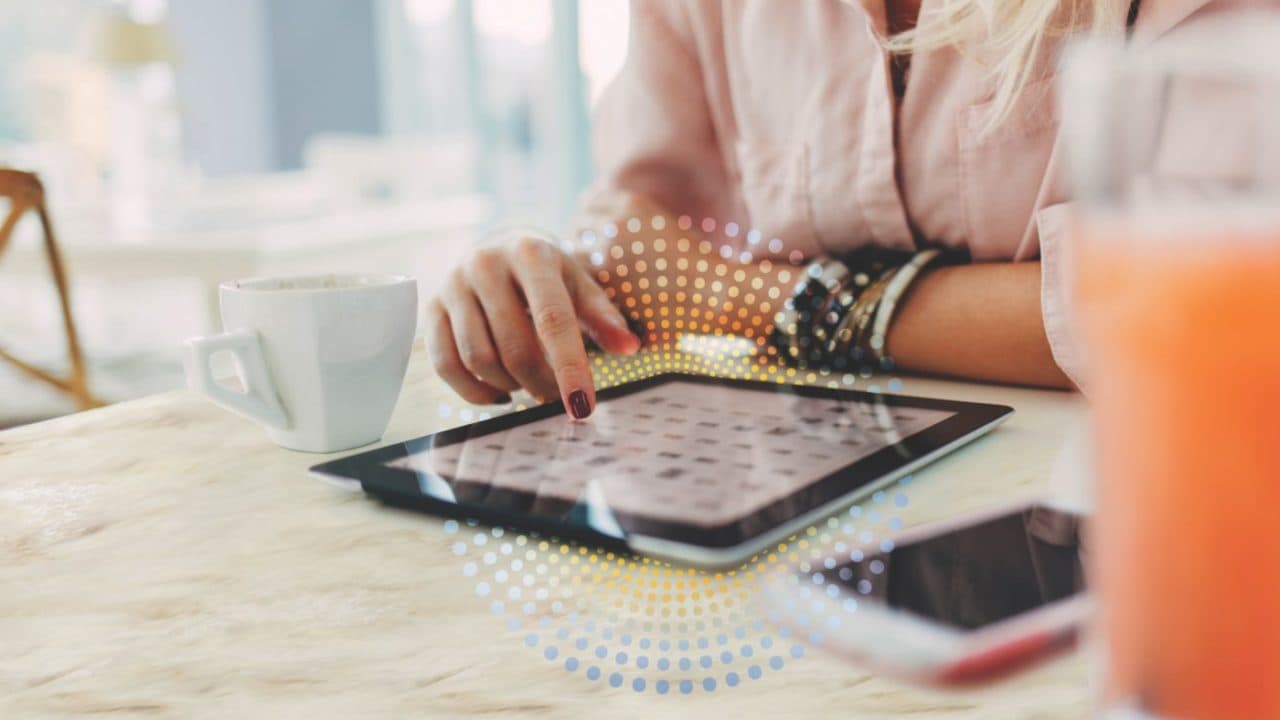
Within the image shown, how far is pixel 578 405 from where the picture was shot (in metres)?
0.52

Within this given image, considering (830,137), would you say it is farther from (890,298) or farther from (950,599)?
(950,599)

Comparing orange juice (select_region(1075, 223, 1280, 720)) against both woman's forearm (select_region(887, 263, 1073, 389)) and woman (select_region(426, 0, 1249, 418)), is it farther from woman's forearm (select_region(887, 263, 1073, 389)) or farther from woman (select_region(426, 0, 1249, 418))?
woman's forearm (select_region(887, 263, 1073, 389))

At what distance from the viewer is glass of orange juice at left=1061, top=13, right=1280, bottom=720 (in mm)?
155

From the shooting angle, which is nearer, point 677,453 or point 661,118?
point 677,453

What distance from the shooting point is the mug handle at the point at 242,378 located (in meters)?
0.48

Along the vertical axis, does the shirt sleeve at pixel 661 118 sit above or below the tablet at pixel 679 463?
above

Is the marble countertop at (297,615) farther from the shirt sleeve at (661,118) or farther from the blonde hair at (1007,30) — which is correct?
the shirt sleeve at (661,118)

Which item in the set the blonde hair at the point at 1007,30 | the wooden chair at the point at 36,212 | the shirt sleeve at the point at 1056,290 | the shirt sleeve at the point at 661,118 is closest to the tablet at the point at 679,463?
the shirt sleeve at the point at 1056,290

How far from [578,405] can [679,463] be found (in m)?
0.10

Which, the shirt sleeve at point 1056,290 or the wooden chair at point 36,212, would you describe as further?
the wooden chair at point 36,212

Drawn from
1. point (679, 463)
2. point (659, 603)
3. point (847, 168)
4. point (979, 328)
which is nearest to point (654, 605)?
point (659, 603)

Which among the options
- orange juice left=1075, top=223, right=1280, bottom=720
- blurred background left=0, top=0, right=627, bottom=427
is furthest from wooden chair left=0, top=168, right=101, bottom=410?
orange juice left=1075, top=223, right=1280, bottom=720

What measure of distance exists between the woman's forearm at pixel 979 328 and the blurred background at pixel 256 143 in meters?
1.67

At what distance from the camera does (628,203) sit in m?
0.94
